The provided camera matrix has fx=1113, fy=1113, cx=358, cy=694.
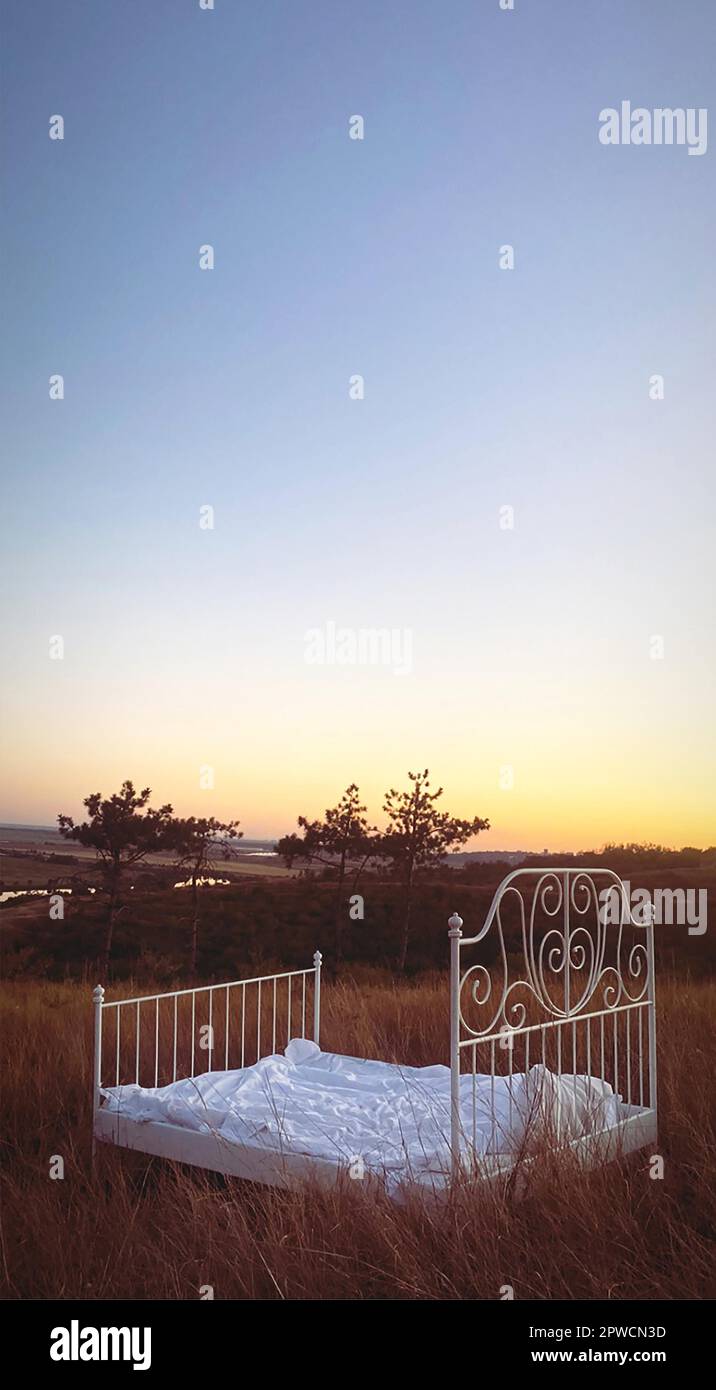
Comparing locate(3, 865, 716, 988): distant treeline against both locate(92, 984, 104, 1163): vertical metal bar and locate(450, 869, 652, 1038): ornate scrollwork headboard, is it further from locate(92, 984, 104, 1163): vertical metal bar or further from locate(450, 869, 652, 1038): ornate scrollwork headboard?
locate(92, 984, 104, 1163): vertical metal bar

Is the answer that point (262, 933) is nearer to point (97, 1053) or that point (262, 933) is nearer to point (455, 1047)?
point (97, 1053)

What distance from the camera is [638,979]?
1045 cm

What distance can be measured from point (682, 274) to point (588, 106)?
1.39 meters

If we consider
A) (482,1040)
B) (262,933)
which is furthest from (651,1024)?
(262,933)

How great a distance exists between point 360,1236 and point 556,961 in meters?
9.03

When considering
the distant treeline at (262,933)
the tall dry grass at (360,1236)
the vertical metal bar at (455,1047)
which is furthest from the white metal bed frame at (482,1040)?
the distant treeline at (262,933)

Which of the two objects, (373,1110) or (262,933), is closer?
(373,1110)

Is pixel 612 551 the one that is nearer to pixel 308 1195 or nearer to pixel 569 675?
pixel 569 675

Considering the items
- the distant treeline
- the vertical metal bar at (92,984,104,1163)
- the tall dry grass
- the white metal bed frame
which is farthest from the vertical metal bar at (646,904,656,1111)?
the distant treeline

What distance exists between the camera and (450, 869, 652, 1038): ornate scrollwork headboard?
16.9 ft

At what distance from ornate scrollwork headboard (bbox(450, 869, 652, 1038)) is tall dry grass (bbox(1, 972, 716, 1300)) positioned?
2.41 ft

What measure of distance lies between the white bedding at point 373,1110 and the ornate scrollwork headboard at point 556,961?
0.35m

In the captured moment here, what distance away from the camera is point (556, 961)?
12602mm

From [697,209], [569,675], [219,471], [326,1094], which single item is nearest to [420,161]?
[697,209]
